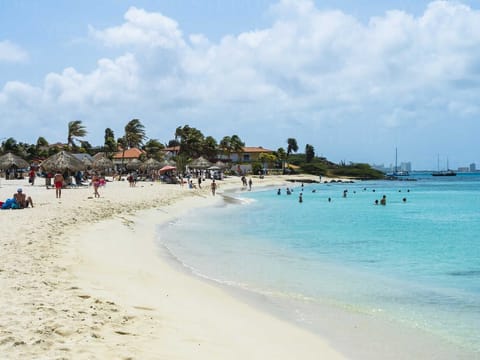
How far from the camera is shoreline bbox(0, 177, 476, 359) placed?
16.1ft

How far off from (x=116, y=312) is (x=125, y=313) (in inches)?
4.6

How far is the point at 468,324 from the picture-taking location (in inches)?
285

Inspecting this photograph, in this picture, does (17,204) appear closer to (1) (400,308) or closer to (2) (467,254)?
(1) (400,308)

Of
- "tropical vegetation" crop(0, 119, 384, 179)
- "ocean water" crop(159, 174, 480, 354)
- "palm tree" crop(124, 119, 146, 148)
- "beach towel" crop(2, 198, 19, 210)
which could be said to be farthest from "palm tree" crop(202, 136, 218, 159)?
"beach towel" crop(2, 198, 19, 210)

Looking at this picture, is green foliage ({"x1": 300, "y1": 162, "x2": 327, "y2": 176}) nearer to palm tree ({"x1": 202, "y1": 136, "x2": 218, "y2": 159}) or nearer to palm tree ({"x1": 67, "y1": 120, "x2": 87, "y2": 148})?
palm tree ({"x1": 202, "y1": 136, "x2": 218, "y2": 159})

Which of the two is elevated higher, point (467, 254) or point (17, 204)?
point (17, 204)

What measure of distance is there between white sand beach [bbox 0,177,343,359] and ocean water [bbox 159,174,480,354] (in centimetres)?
109

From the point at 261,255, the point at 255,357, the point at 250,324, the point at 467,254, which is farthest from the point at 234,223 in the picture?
the point at 255,357

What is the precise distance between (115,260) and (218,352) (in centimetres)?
586

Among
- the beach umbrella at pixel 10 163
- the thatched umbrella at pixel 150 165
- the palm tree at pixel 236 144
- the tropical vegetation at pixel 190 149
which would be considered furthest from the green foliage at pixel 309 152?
the beach umbrella at pixel 10 163

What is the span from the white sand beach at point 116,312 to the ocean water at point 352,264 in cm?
109

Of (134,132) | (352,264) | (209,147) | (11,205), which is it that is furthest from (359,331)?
(209,147)

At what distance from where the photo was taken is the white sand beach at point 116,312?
4863 mm

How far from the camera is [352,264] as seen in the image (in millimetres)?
12414
